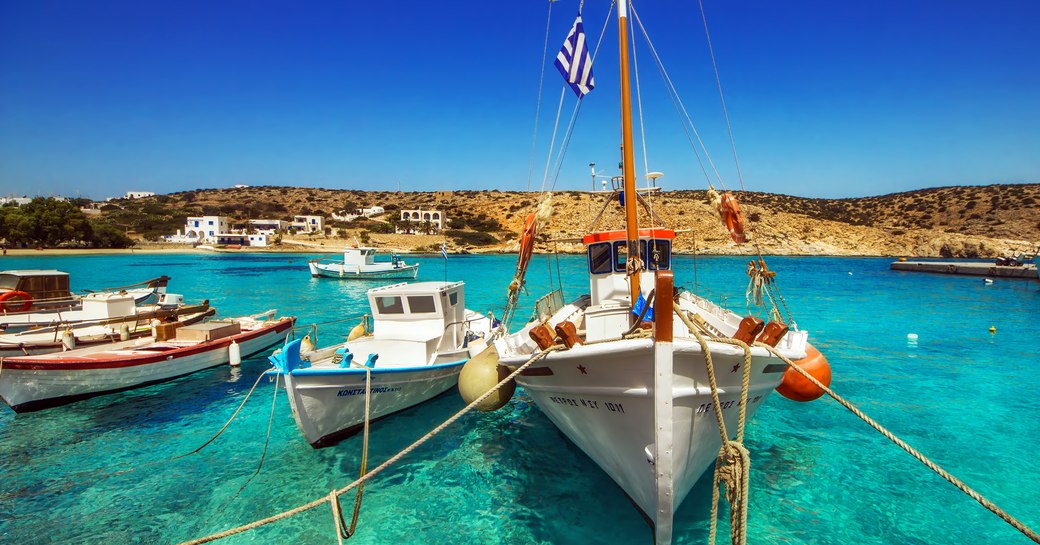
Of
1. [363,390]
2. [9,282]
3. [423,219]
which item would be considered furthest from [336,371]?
[423,219]

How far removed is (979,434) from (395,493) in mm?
13461

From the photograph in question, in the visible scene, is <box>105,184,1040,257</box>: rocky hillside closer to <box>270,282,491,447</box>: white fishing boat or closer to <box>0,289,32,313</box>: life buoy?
<box>0,289,32,313</box>: life buoy

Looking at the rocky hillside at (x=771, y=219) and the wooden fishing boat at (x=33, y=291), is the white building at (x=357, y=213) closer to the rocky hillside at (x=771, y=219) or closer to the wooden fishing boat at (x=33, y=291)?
the rocky hillside at (x=771, y=219)

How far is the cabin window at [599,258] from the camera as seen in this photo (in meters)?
10.5

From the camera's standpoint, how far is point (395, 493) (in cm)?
862

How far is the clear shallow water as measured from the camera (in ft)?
24.8

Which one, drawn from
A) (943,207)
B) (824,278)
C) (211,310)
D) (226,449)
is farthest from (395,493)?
(943,207)

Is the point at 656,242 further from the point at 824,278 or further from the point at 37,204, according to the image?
the point at 37,204

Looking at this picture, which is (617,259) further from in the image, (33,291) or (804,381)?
(33,291)

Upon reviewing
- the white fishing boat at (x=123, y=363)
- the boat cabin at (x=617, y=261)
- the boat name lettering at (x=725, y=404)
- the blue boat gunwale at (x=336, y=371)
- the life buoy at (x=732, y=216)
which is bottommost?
the white fishing boat at (x=123, y=363)

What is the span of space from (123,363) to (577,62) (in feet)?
47.7

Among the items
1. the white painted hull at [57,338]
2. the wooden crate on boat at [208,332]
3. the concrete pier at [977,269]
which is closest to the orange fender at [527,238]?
the wooden crate on boat at [208,332]

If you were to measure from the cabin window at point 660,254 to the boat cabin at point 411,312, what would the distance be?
5852 millimetres

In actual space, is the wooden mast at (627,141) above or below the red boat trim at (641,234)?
above
